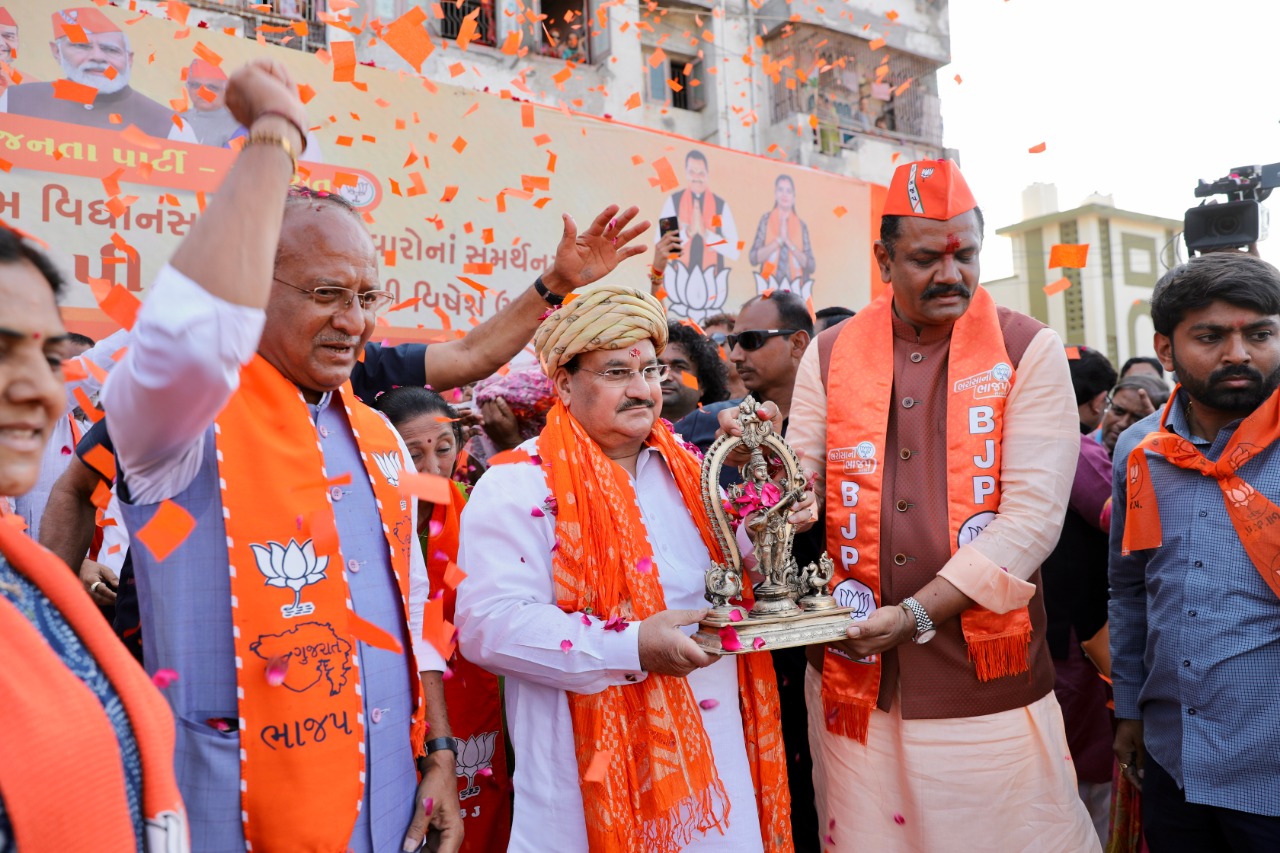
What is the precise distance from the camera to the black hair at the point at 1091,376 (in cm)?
558

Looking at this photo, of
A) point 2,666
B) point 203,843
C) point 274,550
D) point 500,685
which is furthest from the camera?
point 500,685

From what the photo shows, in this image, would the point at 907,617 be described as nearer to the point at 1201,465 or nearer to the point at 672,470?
the point at 672,470

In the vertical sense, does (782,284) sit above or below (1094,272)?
below

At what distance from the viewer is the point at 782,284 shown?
9.53 metres

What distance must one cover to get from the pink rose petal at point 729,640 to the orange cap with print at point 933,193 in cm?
147

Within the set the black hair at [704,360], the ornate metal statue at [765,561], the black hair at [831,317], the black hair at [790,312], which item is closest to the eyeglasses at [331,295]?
the ornate metal statue at [765,561]

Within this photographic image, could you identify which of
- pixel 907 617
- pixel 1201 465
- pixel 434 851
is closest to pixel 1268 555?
pixel 1201 465

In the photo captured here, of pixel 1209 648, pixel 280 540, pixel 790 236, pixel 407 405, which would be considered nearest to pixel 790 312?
pixel 407 405

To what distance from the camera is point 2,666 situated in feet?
3.73

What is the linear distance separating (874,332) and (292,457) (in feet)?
6.33

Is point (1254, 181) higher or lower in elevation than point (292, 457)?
higher

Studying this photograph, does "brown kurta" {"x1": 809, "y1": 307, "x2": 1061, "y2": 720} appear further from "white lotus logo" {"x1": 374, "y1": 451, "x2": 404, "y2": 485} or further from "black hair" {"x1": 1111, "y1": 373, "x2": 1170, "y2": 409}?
"black hair" {"x1": 1111, "y1": 373, "x2": 1170, "y2": 409}

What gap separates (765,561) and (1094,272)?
29.5m

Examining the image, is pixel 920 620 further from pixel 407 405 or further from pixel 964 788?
pixel 407 405
